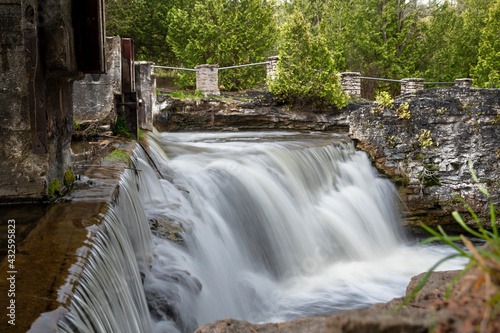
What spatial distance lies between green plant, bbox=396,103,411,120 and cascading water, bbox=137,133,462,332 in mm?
1605

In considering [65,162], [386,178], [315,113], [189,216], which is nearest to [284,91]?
[315,113]

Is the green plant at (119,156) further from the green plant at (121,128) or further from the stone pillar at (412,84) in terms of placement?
the stone pillar at (412,84)

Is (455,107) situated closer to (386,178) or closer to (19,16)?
(386,178)

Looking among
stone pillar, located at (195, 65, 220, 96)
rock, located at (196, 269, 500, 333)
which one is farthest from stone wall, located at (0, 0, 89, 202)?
stone pillar, located at (195, 65, 220, 96)

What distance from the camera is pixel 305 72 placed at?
596 inches

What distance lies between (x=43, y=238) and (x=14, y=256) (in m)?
0.28

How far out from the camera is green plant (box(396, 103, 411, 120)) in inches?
366

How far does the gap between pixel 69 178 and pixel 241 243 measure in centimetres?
223

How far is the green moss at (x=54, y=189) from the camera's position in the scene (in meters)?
3.41

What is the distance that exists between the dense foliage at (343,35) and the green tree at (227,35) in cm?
5

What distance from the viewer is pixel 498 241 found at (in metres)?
1.02

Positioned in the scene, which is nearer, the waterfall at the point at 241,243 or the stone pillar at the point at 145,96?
the waterfall at the point at 241,243

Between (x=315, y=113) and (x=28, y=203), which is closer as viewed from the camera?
(x=28, y=203)

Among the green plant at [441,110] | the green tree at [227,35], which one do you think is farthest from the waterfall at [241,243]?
the green tree at [227,35]
